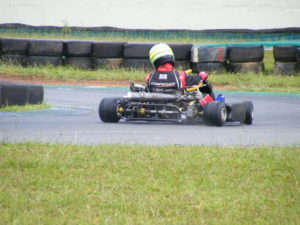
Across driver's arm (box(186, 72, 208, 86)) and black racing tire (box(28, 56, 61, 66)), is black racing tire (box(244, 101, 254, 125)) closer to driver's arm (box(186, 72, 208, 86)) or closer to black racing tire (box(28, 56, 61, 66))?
driver's arm (box(186, 72, 208, 86))

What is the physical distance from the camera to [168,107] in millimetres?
9953

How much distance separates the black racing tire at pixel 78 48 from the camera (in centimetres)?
1752

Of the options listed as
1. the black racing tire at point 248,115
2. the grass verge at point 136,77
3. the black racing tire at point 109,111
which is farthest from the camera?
the grass verge at point 136,77

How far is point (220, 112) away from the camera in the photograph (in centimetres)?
948

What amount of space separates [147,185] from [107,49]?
40.2 ft

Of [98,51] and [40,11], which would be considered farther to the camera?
[40,11]

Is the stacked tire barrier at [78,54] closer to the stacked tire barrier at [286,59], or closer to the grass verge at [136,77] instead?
the grass verge at [136,77]

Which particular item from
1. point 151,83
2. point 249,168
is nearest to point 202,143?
point 249,168

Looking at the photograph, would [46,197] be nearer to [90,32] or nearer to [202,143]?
[202,143]

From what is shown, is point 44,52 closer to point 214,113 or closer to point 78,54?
point 78,54

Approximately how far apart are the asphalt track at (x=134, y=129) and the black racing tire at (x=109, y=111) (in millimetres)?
120

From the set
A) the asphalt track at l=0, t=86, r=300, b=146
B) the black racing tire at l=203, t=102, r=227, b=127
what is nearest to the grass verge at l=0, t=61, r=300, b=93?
the asphalt track at l=0, t=86, r=300, b=146

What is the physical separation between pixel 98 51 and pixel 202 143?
10.2 m

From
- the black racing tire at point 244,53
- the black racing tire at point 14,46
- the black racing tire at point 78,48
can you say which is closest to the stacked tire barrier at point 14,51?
the black racing tire at point 14,46
